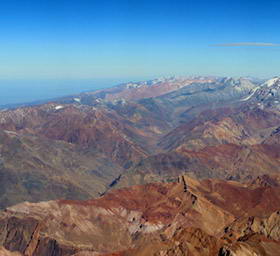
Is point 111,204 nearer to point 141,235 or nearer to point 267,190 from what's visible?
point 141,235

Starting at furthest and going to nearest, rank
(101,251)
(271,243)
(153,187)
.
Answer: (153,187) → (101,251) → (271,243)

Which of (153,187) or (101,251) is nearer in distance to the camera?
(101,251)

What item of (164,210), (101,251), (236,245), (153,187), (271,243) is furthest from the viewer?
(153,187)

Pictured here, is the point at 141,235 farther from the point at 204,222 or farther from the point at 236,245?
the point at 236,245

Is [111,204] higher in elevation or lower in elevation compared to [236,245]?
lower

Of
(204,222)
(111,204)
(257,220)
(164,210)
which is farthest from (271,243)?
(111,204)

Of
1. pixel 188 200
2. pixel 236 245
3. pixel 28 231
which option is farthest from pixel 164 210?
pixel 236 245

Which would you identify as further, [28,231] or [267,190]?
[267,190]

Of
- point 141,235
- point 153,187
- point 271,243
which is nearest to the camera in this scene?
point 271,243
